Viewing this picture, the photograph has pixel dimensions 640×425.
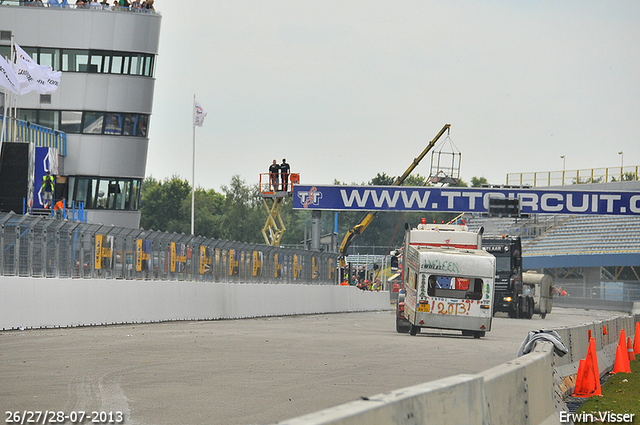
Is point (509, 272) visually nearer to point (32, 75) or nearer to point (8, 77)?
point (32, 75)

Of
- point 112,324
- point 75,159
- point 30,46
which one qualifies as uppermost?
point 30,46

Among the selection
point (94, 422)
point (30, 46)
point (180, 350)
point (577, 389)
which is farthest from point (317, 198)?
point (94, 422)

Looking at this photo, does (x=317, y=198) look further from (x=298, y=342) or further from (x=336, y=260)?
(x=298, y=342)

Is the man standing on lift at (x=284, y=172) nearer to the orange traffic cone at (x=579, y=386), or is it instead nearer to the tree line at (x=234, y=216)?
the orange traffic cone at (x=579, y=386)

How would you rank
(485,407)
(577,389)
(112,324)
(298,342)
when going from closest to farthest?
1. (485,407)
2. (577,389)
3. (298,342)
4. (112,324)

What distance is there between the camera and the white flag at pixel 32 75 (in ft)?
122

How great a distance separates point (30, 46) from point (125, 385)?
43.0m

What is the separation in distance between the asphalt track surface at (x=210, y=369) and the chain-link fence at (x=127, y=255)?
1.60 metres

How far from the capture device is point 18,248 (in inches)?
779

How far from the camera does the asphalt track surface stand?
9.21 metres

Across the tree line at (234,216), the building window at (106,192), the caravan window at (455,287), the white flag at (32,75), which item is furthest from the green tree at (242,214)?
the caravan window at (455,287)

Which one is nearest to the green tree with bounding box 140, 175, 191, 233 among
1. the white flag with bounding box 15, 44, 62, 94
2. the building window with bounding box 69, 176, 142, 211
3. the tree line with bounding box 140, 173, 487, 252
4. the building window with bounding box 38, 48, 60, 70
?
the tree line with bounding box 140, 173, 487, 252

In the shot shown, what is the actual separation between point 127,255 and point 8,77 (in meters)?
13.3

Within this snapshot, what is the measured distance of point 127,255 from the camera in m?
24.7
